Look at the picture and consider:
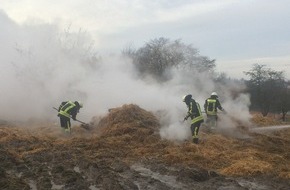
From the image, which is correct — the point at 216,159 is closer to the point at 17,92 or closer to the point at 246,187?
the point at 246,187

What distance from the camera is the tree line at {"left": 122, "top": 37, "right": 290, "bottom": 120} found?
169 feet

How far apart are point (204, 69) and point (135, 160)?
44244 millimetres

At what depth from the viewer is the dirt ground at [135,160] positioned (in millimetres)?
9344

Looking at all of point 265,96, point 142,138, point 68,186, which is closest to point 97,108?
point 142,138

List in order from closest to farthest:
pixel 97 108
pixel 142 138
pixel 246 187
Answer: pixel 246 187, pixel 142 138, pixel 97 108

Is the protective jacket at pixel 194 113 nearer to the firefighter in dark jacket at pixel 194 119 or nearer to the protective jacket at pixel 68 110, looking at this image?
the firefighter in dark jacket at pixel 194 119

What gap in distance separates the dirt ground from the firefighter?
115cm

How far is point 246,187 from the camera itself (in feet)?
29.6

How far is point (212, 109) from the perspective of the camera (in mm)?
17656

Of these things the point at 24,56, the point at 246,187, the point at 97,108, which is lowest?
the point at 246,187

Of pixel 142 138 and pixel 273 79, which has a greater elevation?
pixel 273 79

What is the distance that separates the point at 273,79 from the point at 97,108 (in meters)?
39.4

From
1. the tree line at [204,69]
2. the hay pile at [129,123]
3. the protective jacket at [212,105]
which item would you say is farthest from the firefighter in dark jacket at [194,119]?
the tree line at [204,69]

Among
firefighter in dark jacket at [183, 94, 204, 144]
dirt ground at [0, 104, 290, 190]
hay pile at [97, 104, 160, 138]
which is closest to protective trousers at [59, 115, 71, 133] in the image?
dirt ground at [0, 104, 290, 190]
